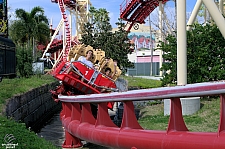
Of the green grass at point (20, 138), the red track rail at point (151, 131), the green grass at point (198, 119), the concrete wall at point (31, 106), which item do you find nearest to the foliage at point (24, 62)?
the concrete wall at point (31, 106)

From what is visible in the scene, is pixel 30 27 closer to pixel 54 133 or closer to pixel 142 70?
pixel 142 70

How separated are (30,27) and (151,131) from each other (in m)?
33.8

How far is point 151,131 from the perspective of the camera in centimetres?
454

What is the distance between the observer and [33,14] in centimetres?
3616

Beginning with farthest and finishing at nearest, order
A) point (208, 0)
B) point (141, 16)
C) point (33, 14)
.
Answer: point (33, 14) → point (141, 16) → point (208, 0)

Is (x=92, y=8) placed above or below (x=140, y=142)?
above

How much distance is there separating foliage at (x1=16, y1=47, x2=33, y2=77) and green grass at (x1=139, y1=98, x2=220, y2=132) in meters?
10.6

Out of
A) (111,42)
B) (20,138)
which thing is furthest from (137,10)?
(20,138)

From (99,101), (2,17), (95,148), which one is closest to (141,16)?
(2,17)

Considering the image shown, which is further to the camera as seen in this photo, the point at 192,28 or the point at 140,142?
the point at 192,28

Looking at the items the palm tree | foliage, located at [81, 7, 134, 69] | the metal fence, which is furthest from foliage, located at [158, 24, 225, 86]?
the metal fence

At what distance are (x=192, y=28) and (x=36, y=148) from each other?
9.44 meters

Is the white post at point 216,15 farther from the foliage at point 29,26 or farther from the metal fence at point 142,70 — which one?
the metal fence at point 142,70

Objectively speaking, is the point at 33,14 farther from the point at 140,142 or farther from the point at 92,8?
the point at 140,142
